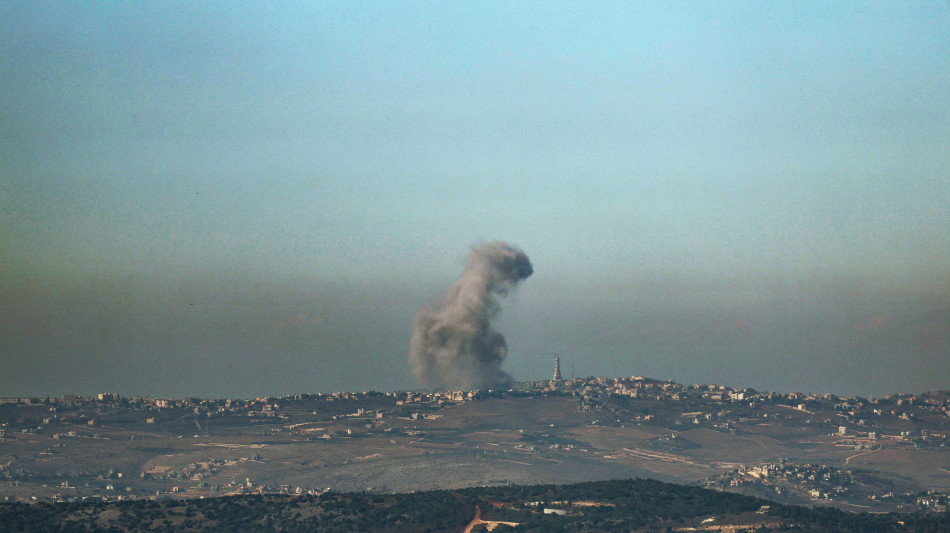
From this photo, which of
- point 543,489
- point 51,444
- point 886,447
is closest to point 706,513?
point 543,489

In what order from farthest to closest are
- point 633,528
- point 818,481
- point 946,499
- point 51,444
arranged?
point 51,444 < point 818,481 < point 946,499 < point 633,528

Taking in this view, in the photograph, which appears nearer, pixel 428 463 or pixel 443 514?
pixel 443 514

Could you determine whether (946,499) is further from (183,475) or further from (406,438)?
(183,475)

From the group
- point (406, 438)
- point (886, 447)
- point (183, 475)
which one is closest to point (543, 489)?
point (183, 475)

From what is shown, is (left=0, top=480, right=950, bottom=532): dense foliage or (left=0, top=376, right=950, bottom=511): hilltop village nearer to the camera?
(left=0, top=480, right=950, bottom=532): dense foliage

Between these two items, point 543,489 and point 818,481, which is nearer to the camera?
point 543,489

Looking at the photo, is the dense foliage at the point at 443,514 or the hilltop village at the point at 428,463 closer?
the dense foliage at the point at 443,514

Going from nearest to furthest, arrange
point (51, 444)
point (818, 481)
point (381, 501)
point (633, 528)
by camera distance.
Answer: point (633, 528), point (381, 501), point (818, 481), point (51, 444)

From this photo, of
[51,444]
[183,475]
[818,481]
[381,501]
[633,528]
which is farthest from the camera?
[51,444]

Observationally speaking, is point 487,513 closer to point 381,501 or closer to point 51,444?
point 381,501
